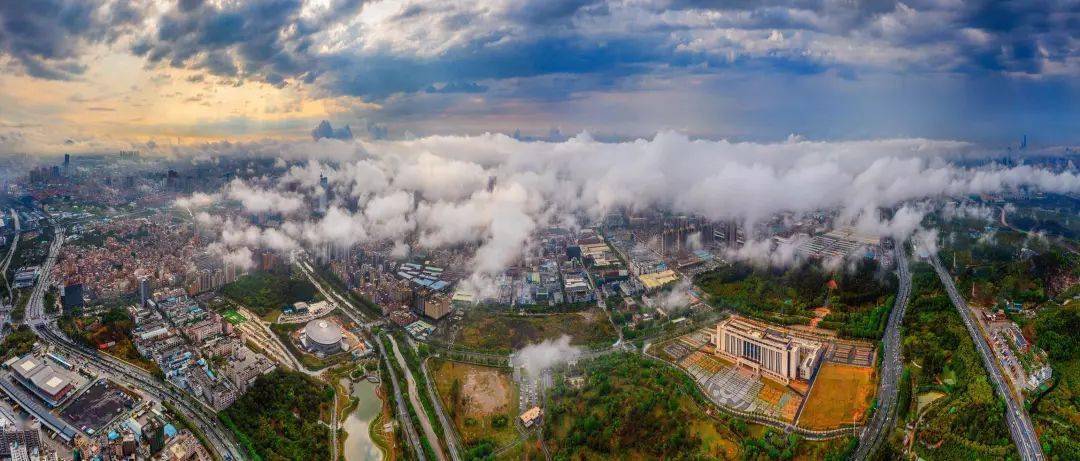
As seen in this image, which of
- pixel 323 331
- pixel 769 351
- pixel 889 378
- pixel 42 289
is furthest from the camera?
pixel 42 289

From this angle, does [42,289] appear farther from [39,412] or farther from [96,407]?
[96,407]

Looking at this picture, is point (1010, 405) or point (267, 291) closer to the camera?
point (1010, 405)

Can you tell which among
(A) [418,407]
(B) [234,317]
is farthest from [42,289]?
(A) [418,407]

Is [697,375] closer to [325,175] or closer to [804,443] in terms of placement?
[804,443]

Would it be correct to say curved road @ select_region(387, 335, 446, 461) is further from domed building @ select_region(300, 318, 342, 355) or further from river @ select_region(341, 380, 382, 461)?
domed building @ select_region(300, 318, 342, 355)

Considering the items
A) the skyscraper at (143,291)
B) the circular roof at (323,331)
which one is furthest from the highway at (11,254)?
the circular roof at (323,331)

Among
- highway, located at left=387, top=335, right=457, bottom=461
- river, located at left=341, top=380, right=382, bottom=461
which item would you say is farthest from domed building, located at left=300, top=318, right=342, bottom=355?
river, located at left=341, top=380, right=382, bottom=461

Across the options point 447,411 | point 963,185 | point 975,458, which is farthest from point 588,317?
point 963,185
